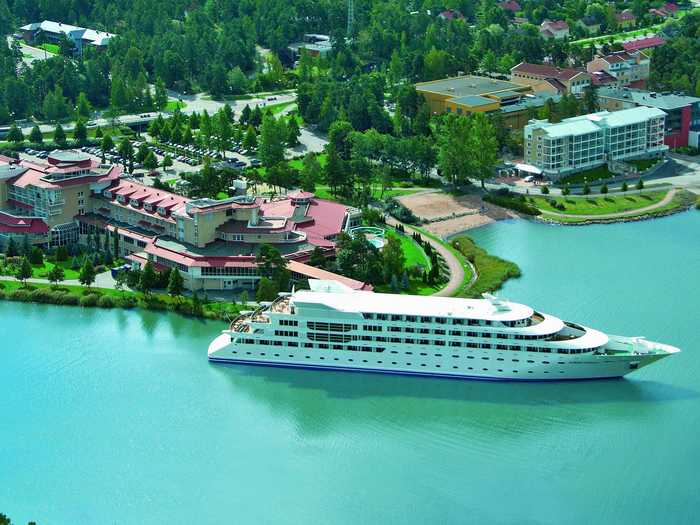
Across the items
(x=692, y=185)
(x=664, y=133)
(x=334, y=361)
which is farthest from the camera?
(x=664, y=133)

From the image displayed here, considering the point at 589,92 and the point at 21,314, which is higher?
the point at 589,92

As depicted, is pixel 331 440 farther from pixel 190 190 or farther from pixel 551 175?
pixel 551 175

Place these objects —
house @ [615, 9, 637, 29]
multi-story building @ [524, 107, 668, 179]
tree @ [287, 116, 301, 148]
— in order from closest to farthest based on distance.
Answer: multi-story building @ [524, 107, 668, 179], tree @ [287, 116, 301, 148], house @ [615, 9, 637, 29]

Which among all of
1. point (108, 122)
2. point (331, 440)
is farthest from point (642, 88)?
point (331, 440)

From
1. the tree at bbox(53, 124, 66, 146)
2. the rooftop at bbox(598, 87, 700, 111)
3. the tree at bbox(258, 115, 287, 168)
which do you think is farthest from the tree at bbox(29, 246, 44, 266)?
the rooftop at bbox(598, 87, 700, 111)

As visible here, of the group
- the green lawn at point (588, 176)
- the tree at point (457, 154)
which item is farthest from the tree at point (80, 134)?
the green lawn at point (588, 176)

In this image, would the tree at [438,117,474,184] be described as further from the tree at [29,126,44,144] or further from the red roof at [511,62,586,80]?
the tree at [29,126,44,144]

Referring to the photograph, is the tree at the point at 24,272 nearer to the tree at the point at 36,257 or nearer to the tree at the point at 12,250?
the tree at the point at 36,257
